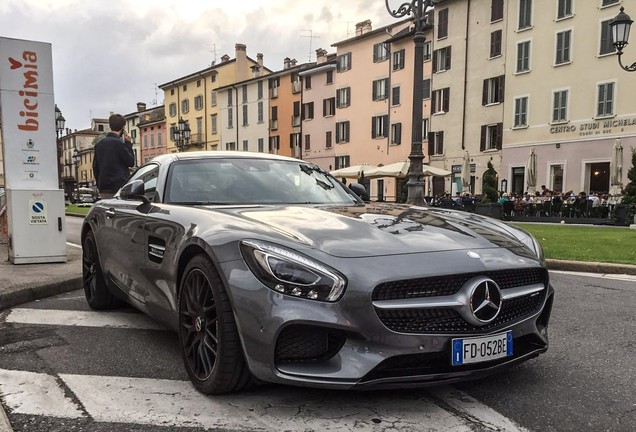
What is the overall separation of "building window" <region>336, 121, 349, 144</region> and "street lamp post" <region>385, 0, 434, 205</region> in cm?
3114

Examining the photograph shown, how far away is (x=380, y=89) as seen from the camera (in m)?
38.6

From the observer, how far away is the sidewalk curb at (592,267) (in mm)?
7031

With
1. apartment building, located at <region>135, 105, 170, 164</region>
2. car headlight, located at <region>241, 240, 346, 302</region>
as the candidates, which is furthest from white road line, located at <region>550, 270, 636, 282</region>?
apartment building, located at <region>135, 105, 170, 164</region>

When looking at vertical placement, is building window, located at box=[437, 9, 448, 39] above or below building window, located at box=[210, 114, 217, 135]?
above

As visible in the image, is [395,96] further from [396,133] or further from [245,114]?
[245,114]

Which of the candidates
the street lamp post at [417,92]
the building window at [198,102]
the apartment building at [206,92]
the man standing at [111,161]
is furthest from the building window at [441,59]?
the building window at [198,102]

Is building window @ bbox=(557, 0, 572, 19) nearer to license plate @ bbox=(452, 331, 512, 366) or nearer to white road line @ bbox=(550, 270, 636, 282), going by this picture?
white road line @ bbox=(550, 270, 636, 282)

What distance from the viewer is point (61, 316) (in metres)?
4.45

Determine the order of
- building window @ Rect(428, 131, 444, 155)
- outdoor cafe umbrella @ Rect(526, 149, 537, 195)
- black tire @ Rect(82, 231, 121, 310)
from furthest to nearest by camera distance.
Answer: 1. building window @ Rect(428, 131, 444, 155)
2. outdoor cafe umbrella @ Rect(526, 149, 537, 195)
3. black tire @ Rect(82, 231, 121, 310)

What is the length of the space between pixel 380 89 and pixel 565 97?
1436cm

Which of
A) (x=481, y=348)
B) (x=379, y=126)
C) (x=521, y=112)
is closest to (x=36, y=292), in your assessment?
(x=481, y=348)

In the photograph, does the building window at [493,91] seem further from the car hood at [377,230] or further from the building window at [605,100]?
the car hood at [377,230]

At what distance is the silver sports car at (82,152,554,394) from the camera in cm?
230

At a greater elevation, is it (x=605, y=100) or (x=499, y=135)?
(x=605, y=100)
